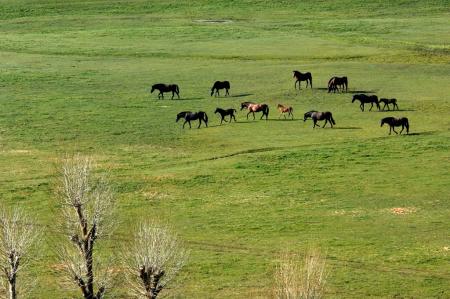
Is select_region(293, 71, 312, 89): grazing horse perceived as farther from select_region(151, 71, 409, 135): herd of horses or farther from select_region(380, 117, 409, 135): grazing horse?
select_region(380, 117, 409, 135): grazing horse

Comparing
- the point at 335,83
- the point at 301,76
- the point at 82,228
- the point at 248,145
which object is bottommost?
the point at 248,145

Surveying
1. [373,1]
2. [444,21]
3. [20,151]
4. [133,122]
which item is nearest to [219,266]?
[20,151]

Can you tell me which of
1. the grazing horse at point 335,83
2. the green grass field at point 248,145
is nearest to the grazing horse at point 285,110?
the green grass field at point 248,145

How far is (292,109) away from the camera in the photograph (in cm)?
7119

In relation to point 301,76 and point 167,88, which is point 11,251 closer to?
point 167,88

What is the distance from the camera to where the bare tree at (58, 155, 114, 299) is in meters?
37.3

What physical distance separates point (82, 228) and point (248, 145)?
25.5 metres

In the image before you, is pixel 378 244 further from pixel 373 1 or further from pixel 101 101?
pixel 373 1

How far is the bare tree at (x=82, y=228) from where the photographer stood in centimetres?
3728

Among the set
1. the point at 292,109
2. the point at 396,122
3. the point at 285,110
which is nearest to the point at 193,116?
the point at 285,110

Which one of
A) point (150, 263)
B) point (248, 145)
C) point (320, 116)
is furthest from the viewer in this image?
point (320, 116)

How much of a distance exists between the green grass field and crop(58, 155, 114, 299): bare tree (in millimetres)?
2370

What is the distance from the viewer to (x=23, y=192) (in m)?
54.8

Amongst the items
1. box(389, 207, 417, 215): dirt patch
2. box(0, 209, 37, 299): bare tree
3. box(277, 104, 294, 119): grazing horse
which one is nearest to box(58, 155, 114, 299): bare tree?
box(0, 209, 37, 299): bare tree
